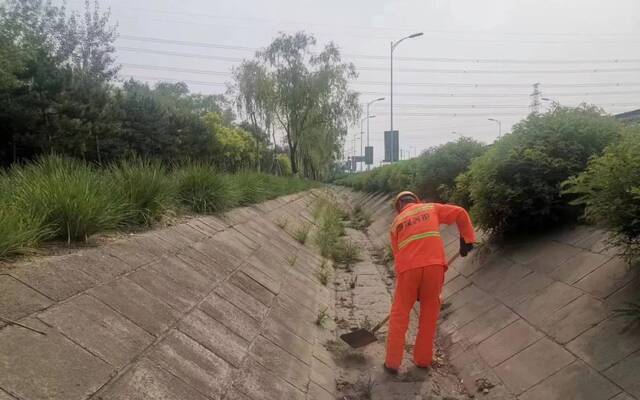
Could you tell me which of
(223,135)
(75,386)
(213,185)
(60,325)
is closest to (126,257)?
(60,325)

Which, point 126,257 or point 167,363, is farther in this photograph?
point 126,257

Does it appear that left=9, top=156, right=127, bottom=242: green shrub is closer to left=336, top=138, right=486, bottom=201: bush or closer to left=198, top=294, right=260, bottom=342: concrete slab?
left=198, top=294, right=260, bottom=342: concrete slab

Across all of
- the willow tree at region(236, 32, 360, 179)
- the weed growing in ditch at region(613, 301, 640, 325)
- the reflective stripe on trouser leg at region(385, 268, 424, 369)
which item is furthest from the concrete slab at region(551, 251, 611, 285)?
the willow tree at region(236, 32, 360, 179)

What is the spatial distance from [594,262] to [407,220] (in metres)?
1.89

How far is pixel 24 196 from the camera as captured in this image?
4566mm

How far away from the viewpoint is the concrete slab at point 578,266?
16.4 feet

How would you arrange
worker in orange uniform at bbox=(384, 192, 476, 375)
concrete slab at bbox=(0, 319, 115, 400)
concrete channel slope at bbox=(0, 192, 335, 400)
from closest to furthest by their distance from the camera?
concrete slab at bbox=(0, 319, 115, 400) < concrete channel slope at bbox=(0, 192, 335, 400) < worker in orange uniform at bbox=(384, 192, 476, 375)

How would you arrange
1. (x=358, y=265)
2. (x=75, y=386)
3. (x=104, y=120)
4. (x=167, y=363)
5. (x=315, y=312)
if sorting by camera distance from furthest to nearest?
(x=104, y=120)
(x=358, y=265)
(x=315, y=312)
(x=167, y=363)
(x=75, y=386)

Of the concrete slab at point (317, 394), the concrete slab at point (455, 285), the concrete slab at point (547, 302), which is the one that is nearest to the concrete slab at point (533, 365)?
the concrete slab at point (547, 302)

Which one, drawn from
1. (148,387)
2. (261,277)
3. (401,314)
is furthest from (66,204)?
(401,314)

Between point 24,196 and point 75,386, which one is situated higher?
point 24,196

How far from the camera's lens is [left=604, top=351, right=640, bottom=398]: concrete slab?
3.37 meters

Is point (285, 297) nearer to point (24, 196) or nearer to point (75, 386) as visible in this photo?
point (24, 196)

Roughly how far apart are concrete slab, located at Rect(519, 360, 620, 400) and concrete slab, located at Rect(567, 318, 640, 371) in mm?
91
